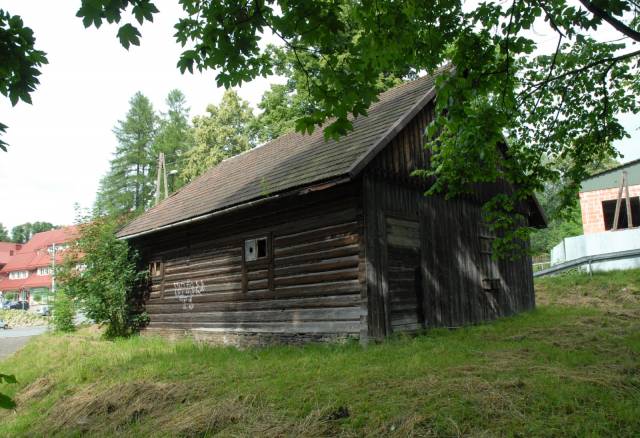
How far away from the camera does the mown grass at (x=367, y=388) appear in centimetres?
486

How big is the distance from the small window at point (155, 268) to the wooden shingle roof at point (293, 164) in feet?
3.73

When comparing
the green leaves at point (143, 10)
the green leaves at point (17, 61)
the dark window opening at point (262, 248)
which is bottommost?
the dark window opening at point (262, 248)

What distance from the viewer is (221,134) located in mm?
35844

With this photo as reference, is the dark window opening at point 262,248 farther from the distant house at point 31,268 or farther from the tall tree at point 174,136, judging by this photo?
the distant house at point 31,268

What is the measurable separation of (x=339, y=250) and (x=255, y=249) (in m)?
2.86

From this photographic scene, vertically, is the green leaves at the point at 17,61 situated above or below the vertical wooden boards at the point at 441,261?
above

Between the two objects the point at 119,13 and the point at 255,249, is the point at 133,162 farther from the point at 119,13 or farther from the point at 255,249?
the point at 119,13

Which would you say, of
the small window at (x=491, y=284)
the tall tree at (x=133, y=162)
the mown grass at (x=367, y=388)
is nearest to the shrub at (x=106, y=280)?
the mown grass at (x=367, y=388)

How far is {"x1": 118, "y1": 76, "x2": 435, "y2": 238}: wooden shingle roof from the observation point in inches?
391

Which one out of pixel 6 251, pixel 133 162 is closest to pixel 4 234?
pixel 6 251

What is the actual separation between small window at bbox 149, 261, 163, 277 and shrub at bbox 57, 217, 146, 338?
0.28 meters

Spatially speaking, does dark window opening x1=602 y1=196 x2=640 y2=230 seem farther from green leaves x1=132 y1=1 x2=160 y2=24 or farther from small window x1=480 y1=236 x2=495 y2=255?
green leaves x1=132 y1=1 x2=160 y2=24

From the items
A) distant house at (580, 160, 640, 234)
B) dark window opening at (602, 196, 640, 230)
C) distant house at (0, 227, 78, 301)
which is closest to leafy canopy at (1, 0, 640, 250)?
distant house at (580, 160, 640, 234)

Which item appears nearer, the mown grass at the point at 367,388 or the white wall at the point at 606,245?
the mown grass at the point at 367,388
